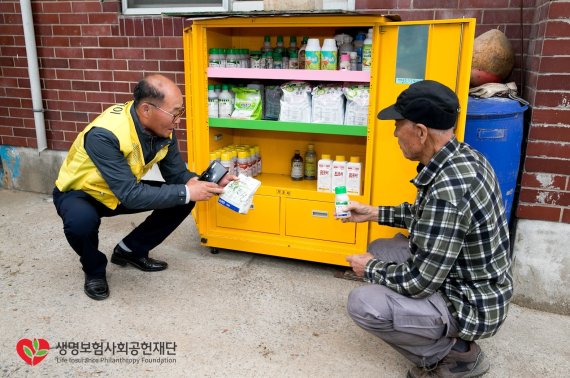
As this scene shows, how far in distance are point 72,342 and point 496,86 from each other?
2.84 meters

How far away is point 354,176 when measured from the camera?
3.24 m

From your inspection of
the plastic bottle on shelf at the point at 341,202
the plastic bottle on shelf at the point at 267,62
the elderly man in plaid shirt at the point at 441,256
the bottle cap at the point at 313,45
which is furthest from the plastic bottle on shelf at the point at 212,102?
the elderly man in plaid shirt at the point at 441,256

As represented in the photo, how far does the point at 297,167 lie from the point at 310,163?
11 centimetres

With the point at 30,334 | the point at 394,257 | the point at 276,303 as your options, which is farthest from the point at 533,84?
the point at 30,334

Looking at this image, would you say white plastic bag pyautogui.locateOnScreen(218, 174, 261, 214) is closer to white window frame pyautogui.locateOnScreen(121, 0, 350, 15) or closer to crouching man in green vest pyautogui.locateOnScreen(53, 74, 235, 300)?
crouching man in green vest pyautogui.locateOnScreen(53, 74, 235, 300)

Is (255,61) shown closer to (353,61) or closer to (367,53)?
(353,61)

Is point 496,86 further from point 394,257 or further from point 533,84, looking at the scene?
point 394,257

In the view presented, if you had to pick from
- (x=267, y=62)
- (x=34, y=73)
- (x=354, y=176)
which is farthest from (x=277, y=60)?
(x=34, y=73)

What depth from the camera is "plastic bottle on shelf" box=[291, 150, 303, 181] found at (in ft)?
11.8

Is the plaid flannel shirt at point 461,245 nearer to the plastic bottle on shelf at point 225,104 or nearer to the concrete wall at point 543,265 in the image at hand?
the concrete wall at point 543,265

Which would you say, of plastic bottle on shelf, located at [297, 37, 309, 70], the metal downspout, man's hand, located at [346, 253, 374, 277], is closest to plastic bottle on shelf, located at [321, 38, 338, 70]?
plastic bottle on shelf, located at [297, 37, 309, 70]

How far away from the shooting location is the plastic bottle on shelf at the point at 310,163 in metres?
3.66

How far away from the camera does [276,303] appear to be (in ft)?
9.82

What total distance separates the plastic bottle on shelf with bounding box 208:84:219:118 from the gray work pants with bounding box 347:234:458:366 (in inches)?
70.3
